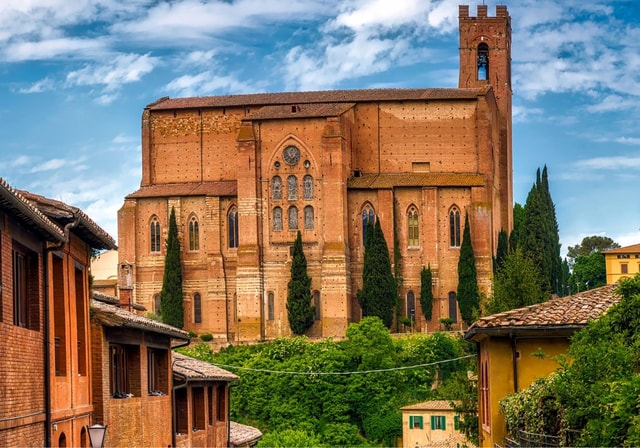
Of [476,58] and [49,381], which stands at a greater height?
[476,58]

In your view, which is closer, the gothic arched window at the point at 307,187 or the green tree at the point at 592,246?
the gothic arched window at the point at 307,187

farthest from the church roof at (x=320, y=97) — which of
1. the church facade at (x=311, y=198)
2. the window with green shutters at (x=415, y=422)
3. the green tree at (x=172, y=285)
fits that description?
the window with green shutters at (x=415, y=422)

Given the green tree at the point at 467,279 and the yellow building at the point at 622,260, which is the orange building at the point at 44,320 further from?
the yellow building at the point at 622,260

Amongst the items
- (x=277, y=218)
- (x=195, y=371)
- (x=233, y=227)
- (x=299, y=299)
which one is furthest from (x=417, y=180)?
(x=195, y=371)

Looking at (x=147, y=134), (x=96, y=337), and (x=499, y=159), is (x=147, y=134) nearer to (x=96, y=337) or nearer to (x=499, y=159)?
(x=499, y=159)

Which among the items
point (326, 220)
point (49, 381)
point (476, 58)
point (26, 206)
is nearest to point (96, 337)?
point (49, 381)

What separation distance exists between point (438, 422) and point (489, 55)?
133ft

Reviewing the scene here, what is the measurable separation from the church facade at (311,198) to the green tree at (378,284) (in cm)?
176

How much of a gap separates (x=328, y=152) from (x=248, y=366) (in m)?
15.6

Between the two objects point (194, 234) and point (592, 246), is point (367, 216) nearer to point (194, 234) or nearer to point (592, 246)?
point (194, 234)

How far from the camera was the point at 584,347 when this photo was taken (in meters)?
19.2

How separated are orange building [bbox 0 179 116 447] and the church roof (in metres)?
70.8

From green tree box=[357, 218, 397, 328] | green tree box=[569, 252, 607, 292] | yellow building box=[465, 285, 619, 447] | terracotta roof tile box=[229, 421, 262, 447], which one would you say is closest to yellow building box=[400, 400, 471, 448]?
green tree box=[357, 218, 397, 328]

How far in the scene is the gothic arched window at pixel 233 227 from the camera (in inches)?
3748
